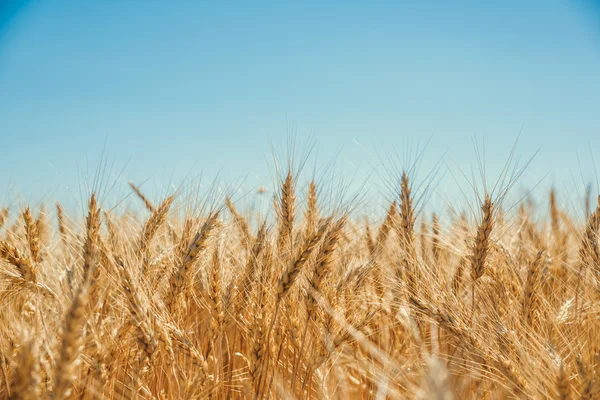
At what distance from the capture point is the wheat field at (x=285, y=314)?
4.46ft

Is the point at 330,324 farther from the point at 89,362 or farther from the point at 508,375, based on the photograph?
the point at 89,362

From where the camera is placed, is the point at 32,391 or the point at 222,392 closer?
the point at 32,391

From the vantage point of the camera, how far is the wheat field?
1.36 metres

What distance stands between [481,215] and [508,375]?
2.63ft

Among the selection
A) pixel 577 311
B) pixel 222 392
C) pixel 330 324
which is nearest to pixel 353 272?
pixel 330 324

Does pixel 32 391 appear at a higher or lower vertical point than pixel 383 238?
lower

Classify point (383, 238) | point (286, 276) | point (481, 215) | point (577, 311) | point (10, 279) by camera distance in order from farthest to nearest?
point (383, 238)
point (481, 215)
point (577, 311)
point (10, 279)
point (286, 276)

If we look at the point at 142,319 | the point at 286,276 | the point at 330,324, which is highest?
the point at 286,276

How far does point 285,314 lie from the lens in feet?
5.95

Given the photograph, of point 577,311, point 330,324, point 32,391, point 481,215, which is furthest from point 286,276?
point 577,311

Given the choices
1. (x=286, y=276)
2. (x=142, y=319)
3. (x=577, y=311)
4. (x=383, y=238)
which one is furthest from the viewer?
(x=383, y=238)

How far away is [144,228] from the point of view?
2078 mm

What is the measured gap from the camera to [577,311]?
5.92 ft

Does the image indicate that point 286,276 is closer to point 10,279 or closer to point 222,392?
point 222,392
